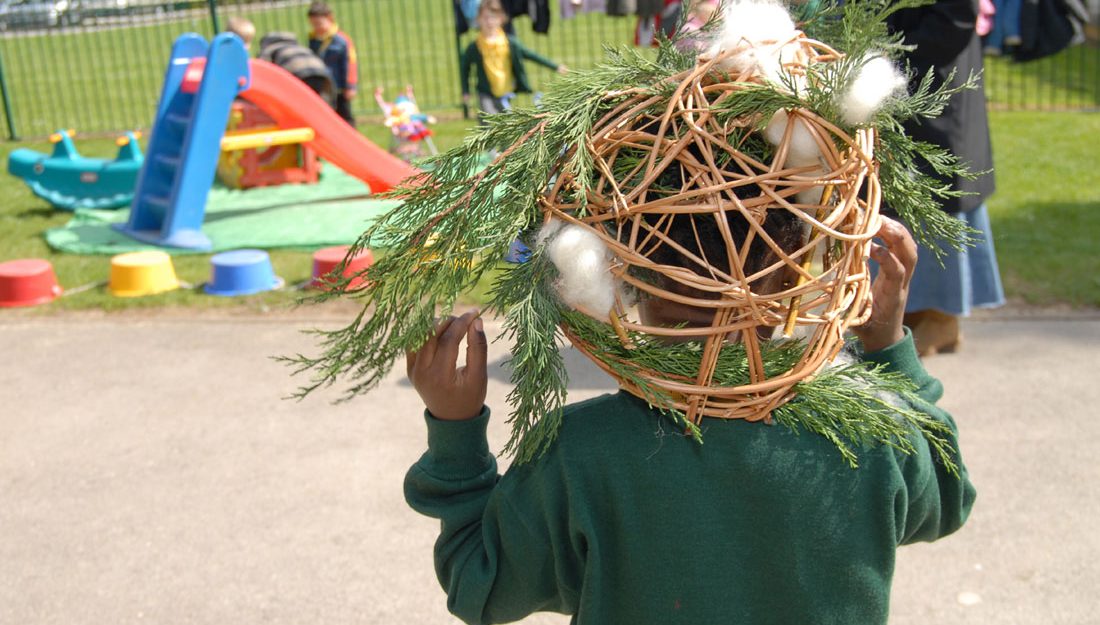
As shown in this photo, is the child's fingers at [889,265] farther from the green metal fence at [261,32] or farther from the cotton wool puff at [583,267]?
the green metal fence at [261,32]

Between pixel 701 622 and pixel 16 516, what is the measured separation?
293 cm

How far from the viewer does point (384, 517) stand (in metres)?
3.72

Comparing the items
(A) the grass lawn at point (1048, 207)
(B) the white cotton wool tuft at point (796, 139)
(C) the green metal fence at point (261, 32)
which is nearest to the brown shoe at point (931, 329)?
(A) the grass lawn at point (1048, 207)

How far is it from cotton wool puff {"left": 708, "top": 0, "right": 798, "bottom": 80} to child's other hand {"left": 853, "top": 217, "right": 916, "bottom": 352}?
0.32 meters

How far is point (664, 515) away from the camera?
1.57m

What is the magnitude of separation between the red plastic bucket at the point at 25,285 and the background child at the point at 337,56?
4.60m

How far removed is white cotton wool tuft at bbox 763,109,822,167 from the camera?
1490 millimetres

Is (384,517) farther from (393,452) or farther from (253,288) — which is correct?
(253,288)

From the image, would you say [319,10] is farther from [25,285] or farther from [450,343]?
[450,343]

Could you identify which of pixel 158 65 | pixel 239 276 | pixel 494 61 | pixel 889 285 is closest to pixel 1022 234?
pixel 239 276

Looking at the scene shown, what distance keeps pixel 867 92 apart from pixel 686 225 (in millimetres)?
280

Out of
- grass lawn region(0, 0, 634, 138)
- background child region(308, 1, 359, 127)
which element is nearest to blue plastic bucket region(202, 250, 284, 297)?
background child region(308, 1, 359, 127)

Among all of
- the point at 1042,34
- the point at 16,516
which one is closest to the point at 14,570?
the point at 16,516

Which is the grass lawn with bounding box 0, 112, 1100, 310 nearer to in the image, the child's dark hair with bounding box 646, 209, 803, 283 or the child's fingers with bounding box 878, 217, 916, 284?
the child's fingers with bounding box 878, 217, 916, 284
